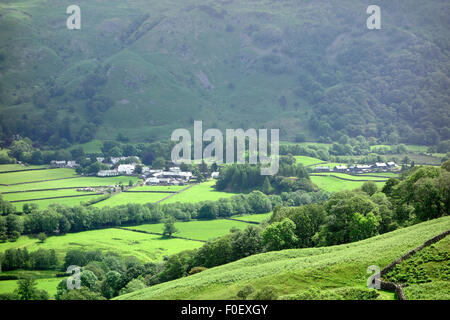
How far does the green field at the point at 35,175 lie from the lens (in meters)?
136

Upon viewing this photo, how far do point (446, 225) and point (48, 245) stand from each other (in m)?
64.0

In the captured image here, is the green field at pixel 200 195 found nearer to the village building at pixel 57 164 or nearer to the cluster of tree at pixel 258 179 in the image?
the cluster of tree at pixel 258 179

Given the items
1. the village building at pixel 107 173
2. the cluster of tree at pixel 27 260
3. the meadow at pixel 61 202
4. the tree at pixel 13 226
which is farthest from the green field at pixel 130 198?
the cluster of tree at pixel 27 260

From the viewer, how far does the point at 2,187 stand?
125 metres

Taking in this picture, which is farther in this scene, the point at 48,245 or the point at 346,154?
the point at 346,154

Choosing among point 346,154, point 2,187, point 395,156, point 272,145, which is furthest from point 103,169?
point 395,156

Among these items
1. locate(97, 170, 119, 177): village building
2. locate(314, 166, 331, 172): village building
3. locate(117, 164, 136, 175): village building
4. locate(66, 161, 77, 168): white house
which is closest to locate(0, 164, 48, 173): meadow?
locate(66, 161, 77, 168): white house

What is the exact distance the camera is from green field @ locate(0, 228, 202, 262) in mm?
77438

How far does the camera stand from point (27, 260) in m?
70.9

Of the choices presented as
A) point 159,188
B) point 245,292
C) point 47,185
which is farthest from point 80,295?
point 47,185

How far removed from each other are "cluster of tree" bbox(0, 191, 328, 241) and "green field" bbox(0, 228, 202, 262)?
10.6 feet

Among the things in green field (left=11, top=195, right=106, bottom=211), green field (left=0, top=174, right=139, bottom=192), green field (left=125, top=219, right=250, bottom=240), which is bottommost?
green field (left=125, top=219, right=250, bottom=240)

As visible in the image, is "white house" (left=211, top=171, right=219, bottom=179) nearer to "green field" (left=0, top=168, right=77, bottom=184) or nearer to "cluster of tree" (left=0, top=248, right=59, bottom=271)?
"green field" (left=0, top=168, right=77, bottom=184)
